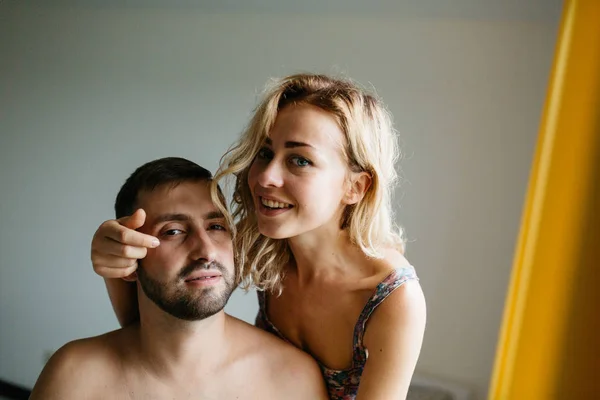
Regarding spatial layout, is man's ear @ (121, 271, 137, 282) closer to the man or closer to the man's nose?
the man

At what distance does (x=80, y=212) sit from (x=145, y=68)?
45 cm

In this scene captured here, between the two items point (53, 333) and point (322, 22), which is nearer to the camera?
point (53, 333)

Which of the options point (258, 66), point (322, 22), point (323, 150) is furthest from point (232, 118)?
point (323, 150)

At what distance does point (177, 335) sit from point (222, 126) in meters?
0.81

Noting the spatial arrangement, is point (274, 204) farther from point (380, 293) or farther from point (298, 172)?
point (380, 293)

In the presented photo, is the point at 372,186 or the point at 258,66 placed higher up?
the point at 258,66

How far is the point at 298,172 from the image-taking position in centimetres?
114

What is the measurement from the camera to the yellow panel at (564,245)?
1132 mm

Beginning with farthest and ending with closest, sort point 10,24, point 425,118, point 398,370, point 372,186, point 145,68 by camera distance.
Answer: point 425,118, point 145,68, point 10,24, point 372,186, point 398,370

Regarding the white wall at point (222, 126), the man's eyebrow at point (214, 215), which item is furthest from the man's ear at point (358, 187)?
the white wall at point (222, 126)

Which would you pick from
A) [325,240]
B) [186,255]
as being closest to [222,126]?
[325,240]

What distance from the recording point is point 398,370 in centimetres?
113

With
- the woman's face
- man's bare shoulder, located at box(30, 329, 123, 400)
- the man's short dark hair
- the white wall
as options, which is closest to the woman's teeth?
the woman's face

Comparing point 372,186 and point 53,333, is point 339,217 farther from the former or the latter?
point 53,333
